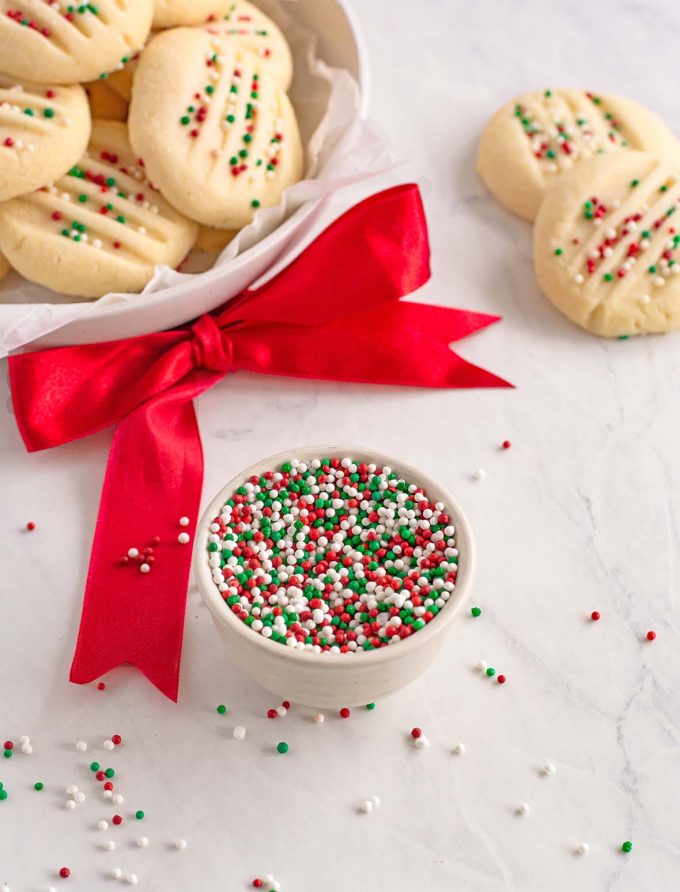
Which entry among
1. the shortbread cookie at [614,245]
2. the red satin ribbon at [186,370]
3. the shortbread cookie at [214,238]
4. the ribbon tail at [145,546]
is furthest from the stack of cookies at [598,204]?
the ribbon tail at [145,546]

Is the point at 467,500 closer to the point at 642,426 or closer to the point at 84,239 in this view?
the point at 642,426

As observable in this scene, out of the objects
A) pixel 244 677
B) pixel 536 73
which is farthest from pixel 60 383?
pixel 536 73

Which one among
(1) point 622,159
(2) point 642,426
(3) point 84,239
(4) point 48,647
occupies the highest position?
(1) point 622,159

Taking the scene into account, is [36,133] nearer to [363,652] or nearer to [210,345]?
[210,345]

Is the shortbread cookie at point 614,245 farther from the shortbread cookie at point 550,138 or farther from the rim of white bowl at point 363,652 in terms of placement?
the rim of white bowl at point 363,652

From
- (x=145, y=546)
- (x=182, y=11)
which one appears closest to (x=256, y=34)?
(x=182, y=11)
